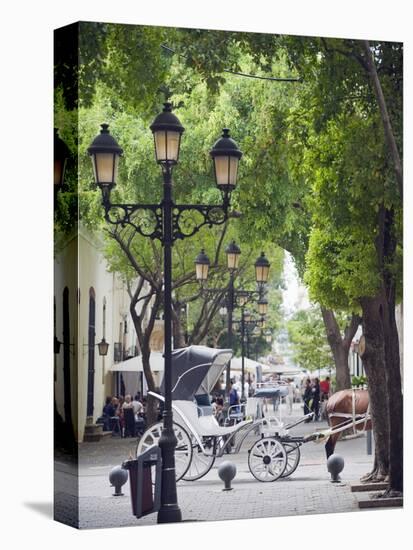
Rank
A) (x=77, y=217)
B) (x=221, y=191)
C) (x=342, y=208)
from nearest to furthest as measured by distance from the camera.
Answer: (x=77, y=217), (x=221, y=191), (x=342, y=208)

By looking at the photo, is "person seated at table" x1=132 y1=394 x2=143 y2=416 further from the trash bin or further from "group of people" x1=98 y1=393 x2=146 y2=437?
the trash bin

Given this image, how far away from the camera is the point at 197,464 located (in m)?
15.7

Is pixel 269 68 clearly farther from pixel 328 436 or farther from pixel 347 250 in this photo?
pixel 328 436

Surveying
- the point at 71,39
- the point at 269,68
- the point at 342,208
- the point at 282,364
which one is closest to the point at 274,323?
the point at 282,364

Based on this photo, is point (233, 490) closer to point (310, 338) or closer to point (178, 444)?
point (178, 444)

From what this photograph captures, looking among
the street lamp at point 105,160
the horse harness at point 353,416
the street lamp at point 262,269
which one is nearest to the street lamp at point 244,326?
the street lamp at point 262,269

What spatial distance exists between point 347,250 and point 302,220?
0.74 metres

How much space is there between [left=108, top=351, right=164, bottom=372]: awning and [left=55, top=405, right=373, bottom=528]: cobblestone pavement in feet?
2.47

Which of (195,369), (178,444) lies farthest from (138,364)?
(178,444)

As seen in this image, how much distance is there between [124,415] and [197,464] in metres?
1.11

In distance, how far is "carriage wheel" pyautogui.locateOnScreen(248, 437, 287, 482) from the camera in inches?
636

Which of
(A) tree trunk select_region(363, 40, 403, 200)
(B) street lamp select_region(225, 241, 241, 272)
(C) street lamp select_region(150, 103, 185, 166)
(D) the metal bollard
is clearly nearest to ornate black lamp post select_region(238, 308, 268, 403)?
(B) street lamp select_region(225, 241, 241, 272)

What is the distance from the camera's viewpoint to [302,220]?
54.8 feet

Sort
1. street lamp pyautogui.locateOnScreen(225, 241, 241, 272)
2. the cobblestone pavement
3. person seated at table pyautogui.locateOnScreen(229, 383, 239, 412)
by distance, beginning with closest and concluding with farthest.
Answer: the cobblestone pavement → street lamp pyautogui.locateOnScreen(225, 241, 241, 272) → person seated at table pyautogui.locateOnScreen(229, 383, 239, 412)
